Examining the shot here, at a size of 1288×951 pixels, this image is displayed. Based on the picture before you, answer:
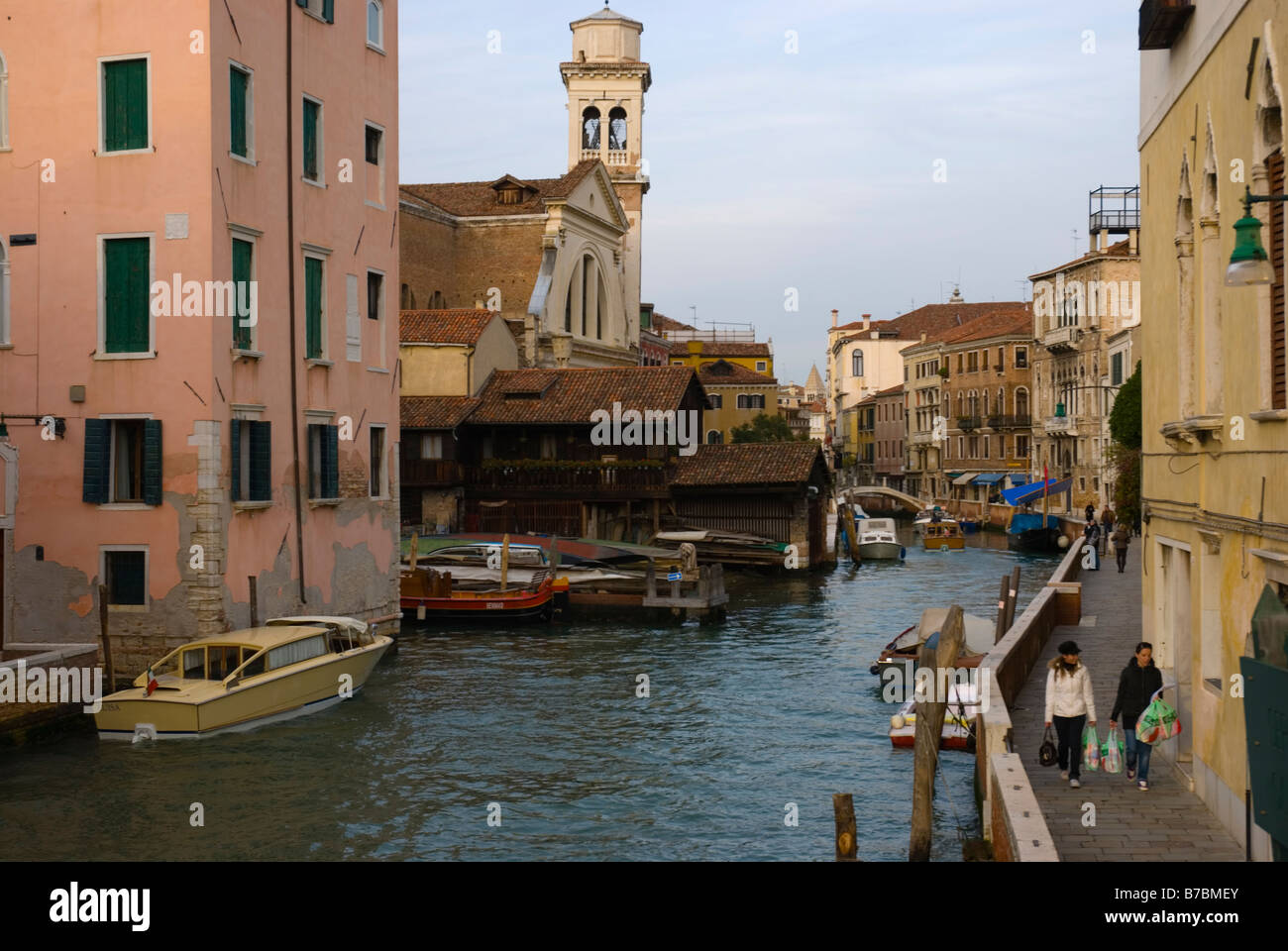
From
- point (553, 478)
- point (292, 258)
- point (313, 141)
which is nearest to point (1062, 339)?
point (553, 478)

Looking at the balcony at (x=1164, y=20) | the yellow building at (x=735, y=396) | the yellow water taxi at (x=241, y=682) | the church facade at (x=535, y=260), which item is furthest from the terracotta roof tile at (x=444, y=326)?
the yellow building at (x=735, y=396)

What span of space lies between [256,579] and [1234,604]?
46.9ft

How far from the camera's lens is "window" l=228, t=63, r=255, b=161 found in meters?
20.1

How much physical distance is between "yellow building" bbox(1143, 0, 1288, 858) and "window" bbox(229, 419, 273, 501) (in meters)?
12.5

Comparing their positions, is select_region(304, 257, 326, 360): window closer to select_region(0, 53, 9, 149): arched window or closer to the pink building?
the pink building

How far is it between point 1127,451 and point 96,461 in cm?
2763

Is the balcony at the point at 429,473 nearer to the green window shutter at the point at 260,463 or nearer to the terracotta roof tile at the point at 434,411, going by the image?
the terracotta roof tile at the point at 434,411

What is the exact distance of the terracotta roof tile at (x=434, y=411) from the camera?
39.1m

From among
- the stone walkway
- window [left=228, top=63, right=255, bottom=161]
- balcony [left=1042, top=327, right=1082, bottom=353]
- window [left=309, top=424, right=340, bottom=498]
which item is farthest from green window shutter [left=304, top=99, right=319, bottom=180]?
balcony [left=1042, top=327, right=1082, bottom=353]

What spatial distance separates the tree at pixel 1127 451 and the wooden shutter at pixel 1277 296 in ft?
83.2

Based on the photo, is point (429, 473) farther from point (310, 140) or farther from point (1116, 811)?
point (1116, 811)

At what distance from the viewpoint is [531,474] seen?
39875 mm

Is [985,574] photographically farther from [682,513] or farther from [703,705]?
[703,705]
